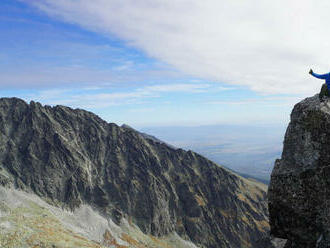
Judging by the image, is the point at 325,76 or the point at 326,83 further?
the point at 326,83

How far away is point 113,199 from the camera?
6216 inches

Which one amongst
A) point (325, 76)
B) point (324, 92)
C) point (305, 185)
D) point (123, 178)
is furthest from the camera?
point (123, 178)

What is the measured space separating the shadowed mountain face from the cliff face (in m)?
140

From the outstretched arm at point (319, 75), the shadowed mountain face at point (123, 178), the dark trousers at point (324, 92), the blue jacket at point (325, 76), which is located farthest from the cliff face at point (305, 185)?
the shadowed mountain face at point (123, 178)

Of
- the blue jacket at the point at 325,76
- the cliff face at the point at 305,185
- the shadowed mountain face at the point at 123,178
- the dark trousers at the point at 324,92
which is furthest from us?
the shadowed mountain face at the point at 123,178

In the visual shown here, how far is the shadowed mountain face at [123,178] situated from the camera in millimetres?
149375

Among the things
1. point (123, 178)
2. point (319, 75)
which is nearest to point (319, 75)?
point (319, 75)

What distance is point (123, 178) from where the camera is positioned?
6722 inches

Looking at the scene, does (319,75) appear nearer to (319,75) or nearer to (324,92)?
(319,75)

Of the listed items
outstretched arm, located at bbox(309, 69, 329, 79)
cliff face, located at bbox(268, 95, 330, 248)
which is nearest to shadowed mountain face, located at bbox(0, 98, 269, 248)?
cliff face, located at bbox(268, 95, 330, 248)

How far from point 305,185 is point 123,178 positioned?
6400 inches

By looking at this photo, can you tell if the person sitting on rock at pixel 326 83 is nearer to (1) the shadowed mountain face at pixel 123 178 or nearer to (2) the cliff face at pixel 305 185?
(2) the cliff face at pixel 305 185

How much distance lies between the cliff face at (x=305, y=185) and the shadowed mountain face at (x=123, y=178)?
140 metres

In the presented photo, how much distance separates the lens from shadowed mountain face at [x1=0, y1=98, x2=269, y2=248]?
490 ft
